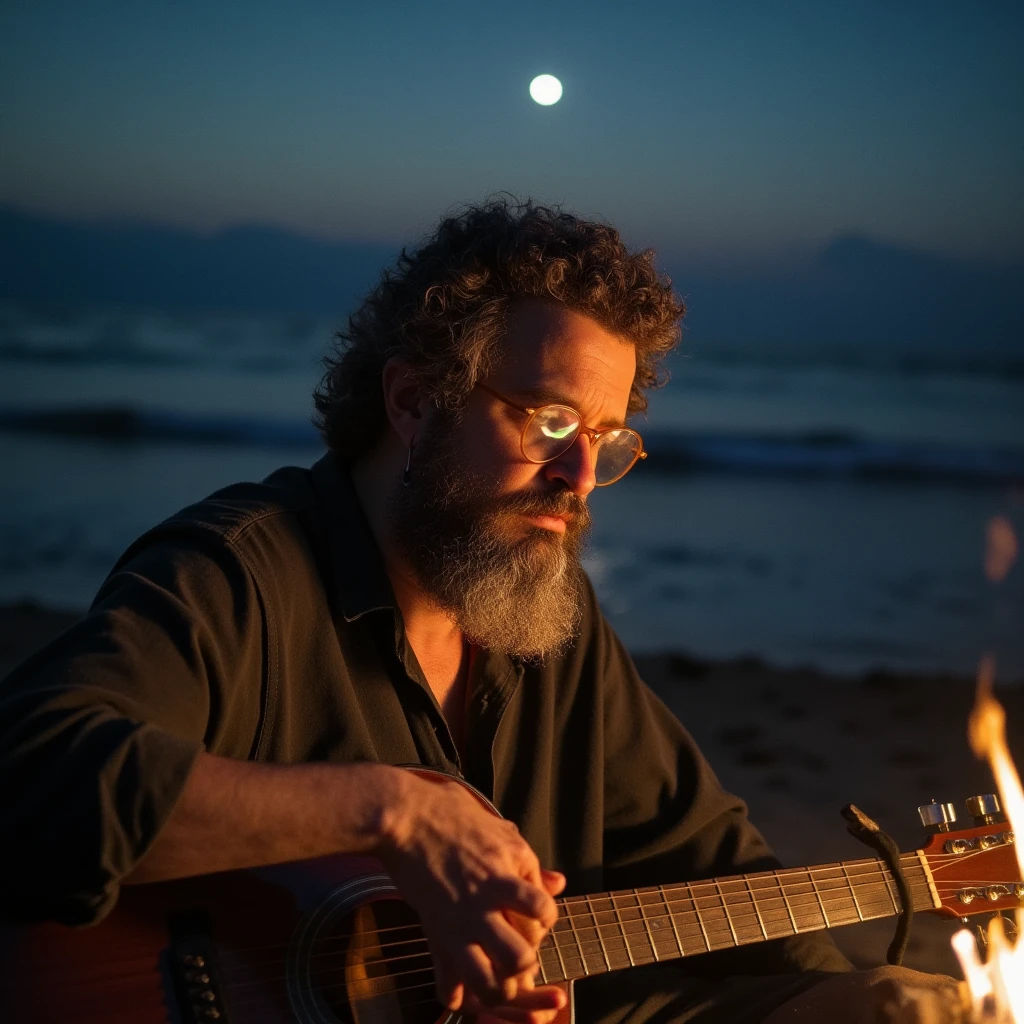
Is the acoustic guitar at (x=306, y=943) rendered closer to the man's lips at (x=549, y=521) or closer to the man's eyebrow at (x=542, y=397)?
the man's lips at (x=549, y=521)

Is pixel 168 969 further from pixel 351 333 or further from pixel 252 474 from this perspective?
pixel 252 474

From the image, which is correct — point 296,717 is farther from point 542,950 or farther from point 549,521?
point 549,521

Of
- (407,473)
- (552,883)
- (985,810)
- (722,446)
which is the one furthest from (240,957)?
(722,446)

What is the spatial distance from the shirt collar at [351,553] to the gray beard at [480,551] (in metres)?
0.10

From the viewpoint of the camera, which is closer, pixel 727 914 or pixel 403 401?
pixel 727 914

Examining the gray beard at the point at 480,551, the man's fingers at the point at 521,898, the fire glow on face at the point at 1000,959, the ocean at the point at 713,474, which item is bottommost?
the ocean at the point at 713,474

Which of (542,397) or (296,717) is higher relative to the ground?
(542,397)

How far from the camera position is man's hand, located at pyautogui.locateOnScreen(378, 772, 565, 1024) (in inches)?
69.8

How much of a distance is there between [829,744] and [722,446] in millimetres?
9632

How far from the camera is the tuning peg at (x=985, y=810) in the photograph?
2586 mm

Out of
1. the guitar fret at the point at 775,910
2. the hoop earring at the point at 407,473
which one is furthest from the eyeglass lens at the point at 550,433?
the guitar fret at the point at 775,910

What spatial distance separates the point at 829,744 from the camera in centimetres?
541

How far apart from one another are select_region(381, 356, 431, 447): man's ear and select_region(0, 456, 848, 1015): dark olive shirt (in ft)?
0.64

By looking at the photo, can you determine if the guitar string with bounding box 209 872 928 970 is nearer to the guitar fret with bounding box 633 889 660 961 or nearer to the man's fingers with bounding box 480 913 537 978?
the guitar fret with bounding box 633 889 660 961
